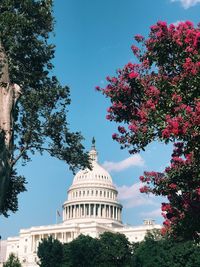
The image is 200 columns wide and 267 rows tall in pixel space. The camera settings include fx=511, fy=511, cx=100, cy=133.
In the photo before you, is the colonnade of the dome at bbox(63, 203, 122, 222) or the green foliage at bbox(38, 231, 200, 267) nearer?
the green foliage at bbox(38, 231, 200, 267)

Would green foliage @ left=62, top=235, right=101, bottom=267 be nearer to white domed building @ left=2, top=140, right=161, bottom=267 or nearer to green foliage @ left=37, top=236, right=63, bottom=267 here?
green foliage @ left=37, top=236, right=63, bottom=267

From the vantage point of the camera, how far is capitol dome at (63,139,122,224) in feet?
516

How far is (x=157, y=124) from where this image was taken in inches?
646

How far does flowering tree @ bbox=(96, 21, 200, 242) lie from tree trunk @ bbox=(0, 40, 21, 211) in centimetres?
417

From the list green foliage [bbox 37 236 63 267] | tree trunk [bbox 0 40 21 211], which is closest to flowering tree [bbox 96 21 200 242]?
tree trunk [bbox 0 40 21 211]

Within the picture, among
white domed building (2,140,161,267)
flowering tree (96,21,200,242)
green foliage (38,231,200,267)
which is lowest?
flowering tree (96,21,200,242)

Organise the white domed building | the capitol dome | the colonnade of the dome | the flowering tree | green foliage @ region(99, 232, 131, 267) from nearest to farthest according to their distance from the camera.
Answer: the flowering tree → green foliage @ region(99, 232, 131, 267) → the white domed building → the colonnade of the dome → the capitol dome

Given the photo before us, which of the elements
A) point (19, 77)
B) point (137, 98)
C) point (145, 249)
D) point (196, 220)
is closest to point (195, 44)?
point (137, 98)

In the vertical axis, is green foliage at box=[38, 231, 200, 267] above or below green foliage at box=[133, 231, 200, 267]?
above

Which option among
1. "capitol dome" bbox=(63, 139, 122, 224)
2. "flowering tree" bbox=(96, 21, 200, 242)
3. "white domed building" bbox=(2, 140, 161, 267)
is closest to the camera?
"flowering tree" bbox=(96, 21, 200, 242)

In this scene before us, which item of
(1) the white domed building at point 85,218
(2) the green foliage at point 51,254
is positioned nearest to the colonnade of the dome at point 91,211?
(1) the white domed building at point 85,218

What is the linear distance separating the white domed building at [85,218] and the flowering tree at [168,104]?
395 feet

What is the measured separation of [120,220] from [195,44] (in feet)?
492

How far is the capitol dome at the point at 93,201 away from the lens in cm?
15731
